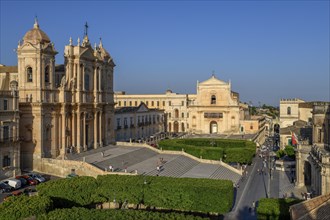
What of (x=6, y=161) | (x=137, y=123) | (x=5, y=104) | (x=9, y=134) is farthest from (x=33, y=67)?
(x=137, y=123)

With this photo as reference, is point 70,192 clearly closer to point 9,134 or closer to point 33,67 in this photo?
point 9,134

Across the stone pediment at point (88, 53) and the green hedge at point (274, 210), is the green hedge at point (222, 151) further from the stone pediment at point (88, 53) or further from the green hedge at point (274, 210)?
the green hedge at point (274, 210)

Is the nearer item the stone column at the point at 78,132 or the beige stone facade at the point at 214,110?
the stone column at the point at 78,132

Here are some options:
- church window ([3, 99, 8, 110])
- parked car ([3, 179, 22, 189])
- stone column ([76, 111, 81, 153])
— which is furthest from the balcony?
stone column ([76, 111, 81, 153])

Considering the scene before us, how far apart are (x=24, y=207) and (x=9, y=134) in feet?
62.4

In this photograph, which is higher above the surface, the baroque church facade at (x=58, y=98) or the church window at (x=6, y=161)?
the baroque church facade at (x=58, y=98)

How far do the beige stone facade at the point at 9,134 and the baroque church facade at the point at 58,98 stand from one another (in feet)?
10.4

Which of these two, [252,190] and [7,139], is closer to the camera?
[252,190]

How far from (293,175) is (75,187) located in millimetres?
26931

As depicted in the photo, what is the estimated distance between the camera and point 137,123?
76812mm

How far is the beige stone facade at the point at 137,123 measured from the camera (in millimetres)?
69188

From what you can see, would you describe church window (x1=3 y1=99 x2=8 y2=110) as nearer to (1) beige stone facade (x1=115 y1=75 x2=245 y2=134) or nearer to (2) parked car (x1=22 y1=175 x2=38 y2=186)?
(2) parked car (x1=22 y1=175 x2=38 y2=186)

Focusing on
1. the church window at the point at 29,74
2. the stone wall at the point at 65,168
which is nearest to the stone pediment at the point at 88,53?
the church window at the point at 29,74

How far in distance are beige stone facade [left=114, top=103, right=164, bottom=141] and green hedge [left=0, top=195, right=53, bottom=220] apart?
41.4 meters
